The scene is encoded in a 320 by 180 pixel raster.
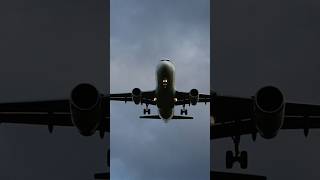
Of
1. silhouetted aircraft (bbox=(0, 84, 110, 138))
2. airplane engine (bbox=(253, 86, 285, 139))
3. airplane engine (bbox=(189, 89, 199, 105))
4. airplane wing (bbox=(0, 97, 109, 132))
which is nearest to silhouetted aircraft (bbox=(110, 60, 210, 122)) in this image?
airplane engine (bbox=(189, 89, 199, 105))

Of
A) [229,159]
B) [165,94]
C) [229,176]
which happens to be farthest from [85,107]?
[165,94]

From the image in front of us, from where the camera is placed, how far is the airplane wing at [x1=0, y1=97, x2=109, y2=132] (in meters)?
16.7

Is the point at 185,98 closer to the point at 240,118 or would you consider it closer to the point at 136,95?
the point at 136,95

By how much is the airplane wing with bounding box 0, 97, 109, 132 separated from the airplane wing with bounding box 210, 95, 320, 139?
4190mm

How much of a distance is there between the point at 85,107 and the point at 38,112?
7653mm

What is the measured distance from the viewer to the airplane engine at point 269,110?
12359 millimetres

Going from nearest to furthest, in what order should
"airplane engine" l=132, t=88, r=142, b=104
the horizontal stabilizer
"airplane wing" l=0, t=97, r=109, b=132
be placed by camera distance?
"airplane wing" l=0, t=97, r=109, b=132 < the horizontal stabilizer < "airplane engine" l=132, t=88, r=142, b=104

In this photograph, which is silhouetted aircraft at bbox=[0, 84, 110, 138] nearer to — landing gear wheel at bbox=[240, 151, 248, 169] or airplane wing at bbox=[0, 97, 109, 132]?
airplane wing at bbox=[0, 97, 109, 132]

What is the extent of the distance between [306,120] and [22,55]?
8501mm

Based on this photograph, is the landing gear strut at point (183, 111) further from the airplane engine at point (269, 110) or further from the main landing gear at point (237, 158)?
the airplane engine at point (269, 110)

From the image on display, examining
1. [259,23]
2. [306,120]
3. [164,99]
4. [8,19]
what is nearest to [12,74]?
[8,19]

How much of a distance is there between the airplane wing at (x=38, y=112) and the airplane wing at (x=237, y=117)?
4190 millimetres

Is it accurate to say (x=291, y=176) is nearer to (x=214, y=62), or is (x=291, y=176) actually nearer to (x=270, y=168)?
(x=270, y=168)

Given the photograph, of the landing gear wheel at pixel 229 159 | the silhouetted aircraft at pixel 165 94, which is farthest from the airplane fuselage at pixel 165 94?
the landing gear wheel at pixel 229 159
